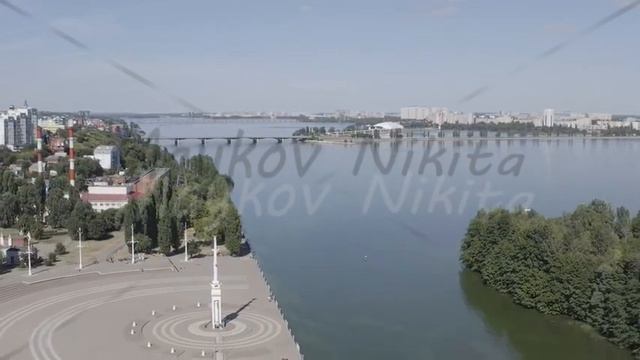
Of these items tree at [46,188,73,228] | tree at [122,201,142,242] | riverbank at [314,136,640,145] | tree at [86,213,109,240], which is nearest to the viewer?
tree at [122,201,142,242]

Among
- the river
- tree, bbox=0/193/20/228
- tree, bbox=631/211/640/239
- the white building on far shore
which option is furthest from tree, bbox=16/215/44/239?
tree, bbox=631/211/640/239

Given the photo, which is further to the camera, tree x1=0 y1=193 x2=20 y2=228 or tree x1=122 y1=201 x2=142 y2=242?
tree x1=0 y1=193 x2=20 y2=228

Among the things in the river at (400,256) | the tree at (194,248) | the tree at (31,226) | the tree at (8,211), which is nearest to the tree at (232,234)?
the tree at (194,248)

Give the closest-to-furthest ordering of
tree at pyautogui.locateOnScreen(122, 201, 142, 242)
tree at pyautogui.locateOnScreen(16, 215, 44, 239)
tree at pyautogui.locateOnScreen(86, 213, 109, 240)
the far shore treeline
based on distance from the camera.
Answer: the far shore treeline, tree at pyautogui.locateOnScreen(122, 201, 142, 242), tree at pyautogui.locateOnScreen(86, 213, 109, 240), tree at pyautogui.locateOnScreen(16, 215, 44, 239)

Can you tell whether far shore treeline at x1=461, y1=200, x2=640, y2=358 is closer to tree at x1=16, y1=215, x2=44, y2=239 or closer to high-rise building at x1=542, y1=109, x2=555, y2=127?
tree at x1=16, y1=215, x2=44, y2=239

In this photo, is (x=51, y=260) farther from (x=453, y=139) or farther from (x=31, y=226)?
(x=453, y=139)

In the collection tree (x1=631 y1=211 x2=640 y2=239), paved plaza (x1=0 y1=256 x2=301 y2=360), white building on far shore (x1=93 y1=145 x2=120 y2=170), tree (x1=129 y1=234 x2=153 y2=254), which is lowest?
paved plaza (x1=0 y1=256 x2=301 y2=360)

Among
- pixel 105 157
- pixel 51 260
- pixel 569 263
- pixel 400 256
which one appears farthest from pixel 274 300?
pixel 105 157
